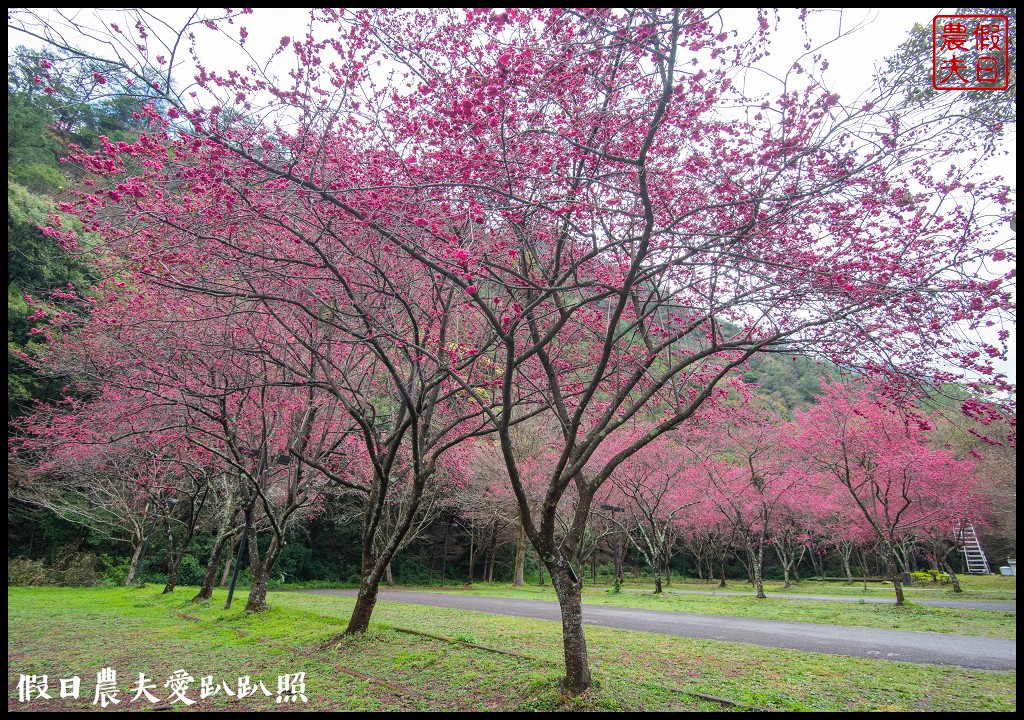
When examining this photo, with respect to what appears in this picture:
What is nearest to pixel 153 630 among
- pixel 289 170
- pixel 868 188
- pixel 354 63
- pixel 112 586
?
pixel 289 170

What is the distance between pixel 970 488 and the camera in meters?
17.8

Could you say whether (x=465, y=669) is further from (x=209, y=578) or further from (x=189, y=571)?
(x=189, y=571)

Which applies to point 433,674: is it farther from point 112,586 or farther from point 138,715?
point 112,586

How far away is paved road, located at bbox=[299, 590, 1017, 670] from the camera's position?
6738 millimetres

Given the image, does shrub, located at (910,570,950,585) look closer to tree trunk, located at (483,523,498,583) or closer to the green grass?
the green grass

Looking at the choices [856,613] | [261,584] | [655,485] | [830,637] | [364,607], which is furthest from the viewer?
[655,485]

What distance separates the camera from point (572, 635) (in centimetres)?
484

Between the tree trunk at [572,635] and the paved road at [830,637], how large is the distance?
4290 mm

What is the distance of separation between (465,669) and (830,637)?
6.07m

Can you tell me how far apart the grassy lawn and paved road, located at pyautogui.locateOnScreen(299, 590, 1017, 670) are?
82 centimetres

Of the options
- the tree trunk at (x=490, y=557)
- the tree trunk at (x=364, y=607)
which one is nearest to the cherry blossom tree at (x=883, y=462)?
the tree trunk at (x=364, y=607)

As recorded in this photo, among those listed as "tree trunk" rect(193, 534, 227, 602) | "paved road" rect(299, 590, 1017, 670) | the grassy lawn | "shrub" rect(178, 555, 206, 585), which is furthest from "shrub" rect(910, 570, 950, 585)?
"shrub" rect(178, 555, 206, 585)

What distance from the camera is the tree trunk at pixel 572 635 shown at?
4730 mm

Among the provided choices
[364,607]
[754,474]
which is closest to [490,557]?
[754,474]
